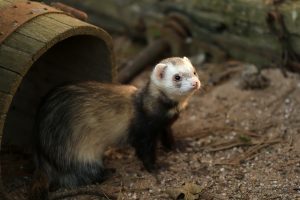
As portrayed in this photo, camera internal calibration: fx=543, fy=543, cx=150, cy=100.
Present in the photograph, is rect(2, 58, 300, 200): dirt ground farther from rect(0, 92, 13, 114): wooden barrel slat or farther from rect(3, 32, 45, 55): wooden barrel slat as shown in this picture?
rect(3, 32, 45, 55): wooden barrel slat

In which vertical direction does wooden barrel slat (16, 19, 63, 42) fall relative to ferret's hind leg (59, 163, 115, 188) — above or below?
above

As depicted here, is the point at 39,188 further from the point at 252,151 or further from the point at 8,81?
the point at 252,151

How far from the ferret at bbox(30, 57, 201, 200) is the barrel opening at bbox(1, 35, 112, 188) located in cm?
24

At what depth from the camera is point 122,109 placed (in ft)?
11.5

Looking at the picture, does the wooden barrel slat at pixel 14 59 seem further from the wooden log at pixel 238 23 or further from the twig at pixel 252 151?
the wooden log at pixel 238 23

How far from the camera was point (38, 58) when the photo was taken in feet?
11.4

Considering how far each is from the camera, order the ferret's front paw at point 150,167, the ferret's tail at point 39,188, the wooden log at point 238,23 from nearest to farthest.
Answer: the ferret's tail at point 39,188
the ferret's front paw at point 150,167
the wooden log at point 238,23

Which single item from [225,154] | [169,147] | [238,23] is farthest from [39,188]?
[238,23]

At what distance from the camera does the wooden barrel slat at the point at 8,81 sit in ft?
9.31

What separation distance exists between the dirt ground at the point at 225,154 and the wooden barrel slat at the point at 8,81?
0.87m

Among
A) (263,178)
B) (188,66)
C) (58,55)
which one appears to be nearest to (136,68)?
(58,55)

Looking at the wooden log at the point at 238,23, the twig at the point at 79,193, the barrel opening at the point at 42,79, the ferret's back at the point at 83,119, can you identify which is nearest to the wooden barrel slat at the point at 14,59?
the ferret's back at the point at 83,119

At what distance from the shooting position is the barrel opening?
12.1 feet

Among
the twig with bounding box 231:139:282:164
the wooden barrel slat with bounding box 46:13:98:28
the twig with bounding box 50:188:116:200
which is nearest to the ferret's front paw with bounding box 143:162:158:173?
the twig with bounding box 50:188:116:200
